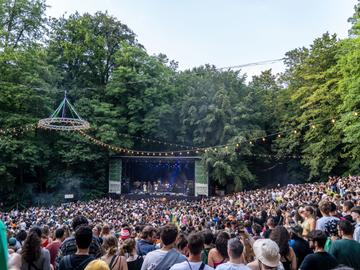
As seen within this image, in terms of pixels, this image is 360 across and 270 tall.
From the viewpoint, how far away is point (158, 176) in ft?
118

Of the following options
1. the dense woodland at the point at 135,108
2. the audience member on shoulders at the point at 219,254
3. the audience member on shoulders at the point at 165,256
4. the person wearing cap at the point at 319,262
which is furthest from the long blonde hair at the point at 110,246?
the dense woodland at the point at 135,108

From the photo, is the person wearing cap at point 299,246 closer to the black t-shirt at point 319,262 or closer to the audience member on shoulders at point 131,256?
the black t-shirt at point 319,262

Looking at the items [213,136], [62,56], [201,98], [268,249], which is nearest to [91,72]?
[62,56]

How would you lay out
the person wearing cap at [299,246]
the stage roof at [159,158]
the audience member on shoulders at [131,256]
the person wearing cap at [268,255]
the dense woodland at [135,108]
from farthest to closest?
the stage roof at [159,158] → the dense woodland at [135,108] → the person wearing cap at [299,246] → the audience member on shoulders at [131,256] → the person wearing cap at [268,255]

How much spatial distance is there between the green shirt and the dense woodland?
2391cm

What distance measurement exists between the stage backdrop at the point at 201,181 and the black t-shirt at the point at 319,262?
27.1m

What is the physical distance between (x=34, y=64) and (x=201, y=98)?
15.0 m

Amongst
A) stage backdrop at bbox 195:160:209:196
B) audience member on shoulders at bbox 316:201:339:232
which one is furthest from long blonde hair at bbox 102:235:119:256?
stage backdrop at bbox 195:160:209:196

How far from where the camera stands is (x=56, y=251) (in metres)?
5.10

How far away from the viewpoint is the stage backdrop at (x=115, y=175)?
109ft

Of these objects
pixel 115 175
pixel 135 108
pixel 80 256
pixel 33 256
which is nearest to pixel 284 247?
pixel 80 256

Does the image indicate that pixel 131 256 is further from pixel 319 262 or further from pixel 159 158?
pixel 159 158

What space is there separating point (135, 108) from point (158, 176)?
7202 mm

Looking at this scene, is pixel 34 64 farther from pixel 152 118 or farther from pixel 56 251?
pixel 56 251
